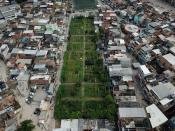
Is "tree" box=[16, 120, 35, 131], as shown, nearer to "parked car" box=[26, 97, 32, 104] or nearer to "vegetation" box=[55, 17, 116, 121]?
"vegetation" box=[55, 17, 116, 121]

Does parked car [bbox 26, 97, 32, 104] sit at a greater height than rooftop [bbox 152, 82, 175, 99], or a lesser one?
lesser

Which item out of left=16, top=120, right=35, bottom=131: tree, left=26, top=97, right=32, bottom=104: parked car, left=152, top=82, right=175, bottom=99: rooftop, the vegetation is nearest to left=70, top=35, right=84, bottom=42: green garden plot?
the vegetation

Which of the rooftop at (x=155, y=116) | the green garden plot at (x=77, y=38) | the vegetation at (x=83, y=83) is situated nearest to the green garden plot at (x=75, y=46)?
the vegetation at (x=83, y=83)

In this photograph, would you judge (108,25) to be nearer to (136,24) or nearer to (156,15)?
(136,24)

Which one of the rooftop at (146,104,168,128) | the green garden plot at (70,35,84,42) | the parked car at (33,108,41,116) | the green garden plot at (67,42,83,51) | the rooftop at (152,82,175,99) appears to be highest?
the rooftop at (152,82,175,99)

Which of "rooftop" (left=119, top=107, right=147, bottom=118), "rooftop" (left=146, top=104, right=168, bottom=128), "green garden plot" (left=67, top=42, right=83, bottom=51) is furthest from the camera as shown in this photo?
"green garden plot" (left=67, top=42, right=83, bottom=51)

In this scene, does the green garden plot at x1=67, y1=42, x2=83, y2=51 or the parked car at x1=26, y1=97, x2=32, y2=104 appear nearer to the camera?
the parked car at x1=26, y1=97, x2=32, y2=104

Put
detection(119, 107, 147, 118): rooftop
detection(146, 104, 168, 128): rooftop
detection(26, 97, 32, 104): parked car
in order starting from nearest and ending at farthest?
detection(146, 104, 168, 128): rooftop
detection(119, 107, 147, 118): rooftop
detection(26, 97, 32, 104): parked car

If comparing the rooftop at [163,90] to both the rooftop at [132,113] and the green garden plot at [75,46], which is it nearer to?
the rooftop at [132,113]
